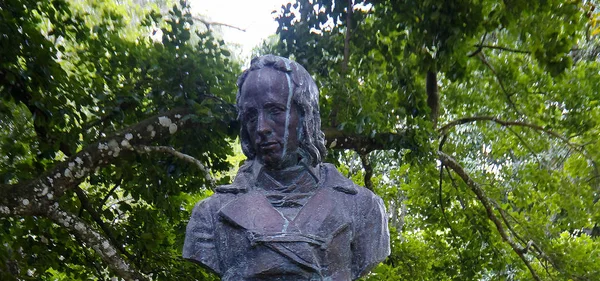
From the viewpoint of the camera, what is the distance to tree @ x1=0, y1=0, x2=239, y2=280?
187 inches

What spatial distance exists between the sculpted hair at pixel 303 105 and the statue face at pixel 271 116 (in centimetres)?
3

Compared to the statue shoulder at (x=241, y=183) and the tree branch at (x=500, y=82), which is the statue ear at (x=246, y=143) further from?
the tree branch at (x=500, y=82)

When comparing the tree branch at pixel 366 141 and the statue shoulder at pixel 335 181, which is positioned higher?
the tree branch at pixel 366 141

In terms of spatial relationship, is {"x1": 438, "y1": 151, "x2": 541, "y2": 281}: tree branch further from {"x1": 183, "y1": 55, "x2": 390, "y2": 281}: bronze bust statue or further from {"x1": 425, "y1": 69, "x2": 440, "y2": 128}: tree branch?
{"x1": 183, "y1": 55, "x2": 390, "y2": 281}: bronze bust statue

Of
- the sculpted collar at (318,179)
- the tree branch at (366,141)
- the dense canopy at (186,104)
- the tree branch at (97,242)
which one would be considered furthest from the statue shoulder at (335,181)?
the tree branch at (366,141)

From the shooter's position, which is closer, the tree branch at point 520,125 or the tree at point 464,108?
the tree at point 464,108

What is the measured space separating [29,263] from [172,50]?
2004 mm

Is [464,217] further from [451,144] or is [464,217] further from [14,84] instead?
[14,84]

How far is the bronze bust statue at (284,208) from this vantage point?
9.03 ft

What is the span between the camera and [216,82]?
18.0 feet

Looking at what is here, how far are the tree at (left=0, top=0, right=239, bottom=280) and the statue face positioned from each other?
184cm

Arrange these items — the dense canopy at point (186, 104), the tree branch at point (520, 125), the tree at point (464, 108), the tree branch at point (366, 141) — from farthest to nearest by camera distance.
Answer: the tree branch at point (520, 125) < the tree branch at point (366, 141) < the tree at point (464, 108) < the dense canopy at point (186, 104)

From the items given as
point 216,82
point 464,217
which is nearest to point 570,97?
point 464,217

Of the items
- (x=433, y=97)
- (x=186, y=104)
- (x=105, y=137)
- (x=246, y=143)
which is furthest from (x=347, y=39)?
(x=246, y=143)
